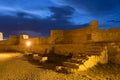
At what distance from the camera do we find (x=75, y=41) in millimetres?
19484

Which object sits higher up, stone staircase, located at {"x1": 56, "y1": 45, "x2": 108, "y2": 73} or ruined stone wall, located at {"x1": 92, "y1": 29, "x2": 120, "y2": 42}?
ruined stone wall, located at {"x1": 92, "y1": 29, "x2": 120, "y2": 42}

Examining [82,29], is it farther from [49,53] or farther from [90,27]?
[49,53]

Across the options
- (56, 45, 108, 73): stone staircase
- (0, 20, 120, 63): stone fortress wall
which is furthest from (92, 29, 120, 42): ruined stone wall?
(56, 45, 108, 73): stone staircase

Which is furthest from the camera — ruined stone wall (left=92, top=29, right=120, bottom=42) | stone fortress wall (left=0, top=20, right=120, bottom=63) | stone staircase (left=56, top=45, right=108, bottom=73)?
ruined stone wall (left=92, top=29, right=120, bottom=42)

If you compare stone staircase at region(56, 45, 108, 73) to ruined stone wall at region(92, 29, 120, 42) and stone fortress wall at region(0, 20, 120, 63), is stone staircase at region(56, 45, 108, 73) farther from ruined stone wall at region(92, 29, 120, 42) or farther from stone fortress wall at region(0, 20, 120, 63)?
ruined stone wall at region(92, 29, 120, 42)

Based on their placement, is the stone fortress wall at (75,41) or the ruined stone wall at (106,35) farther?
the ruined stone wall at (106,35)

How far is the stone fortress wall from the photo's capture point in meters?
13.6

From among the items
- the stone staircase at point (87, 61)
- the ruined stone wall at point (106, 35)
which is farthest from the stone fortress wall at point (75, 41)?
the stone staircase at point (87, 61)

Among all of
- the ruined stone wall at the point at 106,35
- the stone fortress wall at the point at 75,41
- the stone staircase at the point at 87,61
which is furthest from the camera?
the ruined stone wall at the point at 106,35

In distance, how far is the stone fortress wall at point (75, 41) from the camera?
537 inches

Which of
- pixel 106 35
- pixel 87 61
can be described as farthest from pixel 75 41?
pixel 87 61

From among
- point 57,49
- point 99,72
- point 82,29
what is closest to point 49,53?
point 57,49

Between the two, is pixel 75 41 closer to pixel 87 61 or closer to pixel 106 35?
pixel 106 35

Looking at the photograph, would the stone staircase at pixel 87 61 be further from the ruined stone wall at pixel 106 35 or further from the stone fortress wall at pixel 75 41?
the ruined stone wall at pixel 106 35
